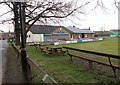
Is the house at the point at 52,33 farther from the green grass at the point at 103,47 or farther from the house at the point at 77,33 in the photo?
the green grass at the point at 103,47

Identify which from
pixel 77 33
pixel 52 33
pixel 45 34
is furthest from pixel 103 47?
pixel 77 33

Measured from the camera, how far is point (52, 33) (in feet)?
202

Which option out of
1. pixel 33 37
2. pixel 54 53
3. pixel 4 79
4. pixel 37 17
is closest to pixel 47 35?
pixel 33 37

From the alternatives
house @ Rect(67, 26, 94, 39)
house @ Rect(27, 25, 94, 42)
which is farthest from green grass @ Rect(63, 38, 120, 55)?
house @ Rect(67, 26, 94, 39)

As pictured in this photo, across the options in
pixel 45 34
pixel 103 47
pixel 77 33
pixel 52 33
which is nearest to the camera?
pixel 103 47

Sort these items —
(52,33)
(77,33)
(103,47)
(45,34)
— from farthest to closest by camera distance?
(77,33)
(52,33)
(45,34)
(103,47)

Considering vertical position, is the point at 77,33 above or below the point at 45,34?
above

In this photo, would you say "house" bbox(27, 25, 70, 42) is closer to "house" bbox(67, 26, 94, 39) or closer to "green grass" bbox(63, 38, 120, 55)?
"house" bbox(67, 26, 94, 39)

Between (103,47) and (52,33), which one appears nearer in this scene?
(103,47)

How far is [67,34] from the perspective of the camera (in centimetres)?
6544

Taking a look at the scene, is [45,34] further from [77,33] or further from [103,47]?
[103,47]

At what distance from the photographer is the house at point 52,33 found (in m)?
58.7

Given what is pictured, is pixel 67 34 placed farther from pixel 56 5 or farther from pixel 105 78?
pixel 105 78

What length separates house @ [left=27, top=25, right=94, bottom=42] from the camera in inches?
2311
